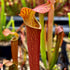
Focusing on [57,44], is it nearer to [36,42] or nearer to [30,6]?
[36,42]

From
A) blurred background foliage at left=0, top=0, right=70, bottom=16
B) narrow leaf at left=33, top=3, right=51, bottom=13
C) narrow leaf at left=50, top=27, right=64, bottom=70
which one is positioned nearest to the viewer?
→ narrow leaf at left=33, top=3, right=51, bottom=13

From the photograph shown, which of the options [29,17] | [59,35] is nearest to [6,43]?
[59,35]

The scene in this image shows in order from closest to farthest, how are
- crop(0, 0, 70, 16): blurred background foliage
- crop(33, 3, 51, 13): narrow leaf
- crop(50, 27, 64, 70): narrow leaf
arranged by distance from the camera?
crop(33, 3, 51, 13): narrow leaf
crop(50, 27, 64, 70): narrow leaf
crop(0, 0, 70, 16): blurred background foliage

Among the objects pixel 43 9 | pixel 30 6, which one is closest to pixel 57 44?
pixel 43 9

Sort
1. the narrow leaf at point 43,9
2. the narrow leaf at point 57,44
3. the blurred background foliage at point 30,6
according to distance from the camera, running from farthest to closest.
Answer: the blurred background foliage at point 30,6
the narrow leaf at point 57,44
the narrow leaf at point 43,9

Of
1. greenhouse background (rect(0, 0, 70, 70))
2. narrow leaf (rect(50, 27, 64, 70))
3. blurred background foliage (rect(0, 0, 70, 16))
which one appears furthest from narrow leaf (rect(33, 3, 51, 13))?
blurred background foliage (rect(0, 0, 70, 16))

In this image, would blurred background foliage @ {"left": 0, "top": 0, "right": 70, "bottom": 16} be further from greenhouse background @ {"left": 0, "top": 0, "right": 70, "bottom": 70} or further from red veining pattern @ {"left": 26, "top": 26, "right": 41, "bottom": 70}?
red veining pattern @ {"left": 26, "top": 26, "right": 41, "bottom": 70}

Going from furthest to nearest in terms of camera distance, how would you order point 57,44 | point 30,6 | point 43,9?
point 30,6, point 57,44, point 43,9

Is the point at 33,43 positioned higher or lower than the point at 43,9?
lower

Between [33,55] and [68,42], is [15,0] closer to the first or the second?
[68,42]

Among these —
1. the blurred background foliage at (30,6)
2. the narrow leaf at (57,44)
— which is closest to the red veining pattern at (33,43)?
the narrow leaf at (57,44)

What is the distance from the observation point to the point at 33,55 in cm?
69

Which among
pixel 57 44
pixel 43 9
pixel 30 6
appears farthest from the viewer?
pixel 30 6

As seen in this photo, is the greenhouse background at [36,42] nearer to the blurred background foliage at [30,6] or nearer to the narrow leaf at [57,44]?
the narrow leaf at [57,44]
